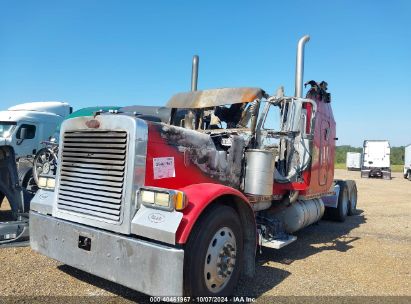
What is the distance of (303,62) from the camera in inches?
241

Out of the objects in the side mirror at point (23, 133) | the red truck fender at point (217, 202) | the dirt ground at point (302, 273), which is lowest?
the dirt ground at point (302, 273)

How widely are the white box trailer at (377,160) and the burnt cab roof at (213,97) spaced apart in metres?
29.1

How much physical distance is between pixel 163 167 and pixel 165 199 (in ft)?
1.80

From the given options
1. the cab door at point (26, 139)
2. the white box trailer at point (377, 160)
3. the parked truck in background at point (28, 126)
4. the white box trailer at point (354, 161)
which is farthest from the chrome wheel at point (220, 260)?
the white box trailer at point (354, 161)

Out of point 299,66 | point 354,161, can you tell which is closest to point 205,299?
point 299,66

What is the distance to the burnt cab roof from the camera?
5598mm

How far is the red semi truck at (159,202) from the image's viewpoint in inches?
138

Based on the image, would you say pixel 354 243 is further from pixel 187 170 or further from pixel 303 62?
pixel 187 170

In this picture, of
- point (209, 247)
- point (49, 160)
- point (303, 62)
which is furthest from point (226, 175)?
point (49, 160)

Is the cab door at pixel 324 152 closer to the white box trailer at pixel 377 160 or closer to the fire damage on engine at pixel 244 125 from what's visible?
the fire damage on engine at pixel 244 125

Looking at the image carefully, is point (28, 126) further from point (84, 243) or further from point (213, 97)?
point (84, 243)

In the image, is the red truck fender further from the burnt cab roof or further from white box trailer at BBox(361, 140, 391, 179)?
white box trailer at BBox(361, 140, 391, 179)

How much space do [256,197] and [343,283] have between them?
154 centimetres

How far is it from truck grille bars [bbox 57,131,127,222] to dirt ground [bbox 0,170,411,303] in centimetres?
95
